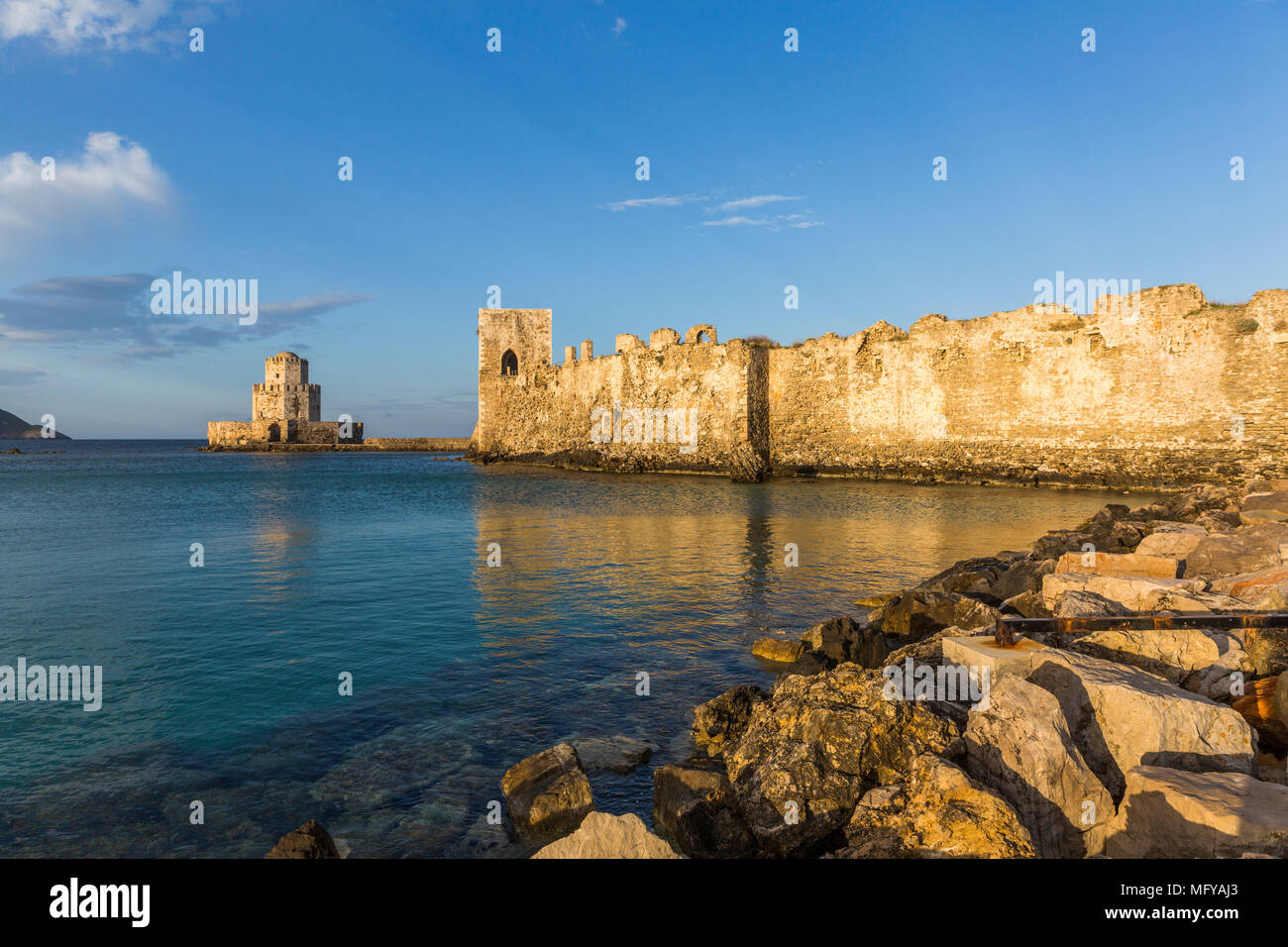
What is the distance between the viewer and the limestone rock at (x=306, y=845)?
326 centimetres

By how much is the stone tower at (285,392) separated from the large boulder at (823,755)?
8092 cm

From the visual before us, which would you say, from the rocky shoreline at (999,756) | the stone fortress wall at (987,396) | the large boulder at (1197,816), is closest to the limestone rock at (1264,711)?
the rocky shoreline at (999,756)

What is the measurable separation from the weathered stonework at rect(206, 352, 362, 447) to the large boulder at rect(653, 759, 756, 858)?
80766 millimetres

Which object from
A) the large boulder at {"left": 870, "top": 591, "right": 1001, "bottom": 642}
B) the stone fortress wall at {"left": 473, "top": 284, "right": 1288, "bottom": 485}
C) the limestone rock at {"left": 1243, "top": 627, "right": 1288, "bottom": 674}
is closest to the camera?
the limestone rock at {"left": 1243, "top": 627, "right": 1288, "bottom": 674}

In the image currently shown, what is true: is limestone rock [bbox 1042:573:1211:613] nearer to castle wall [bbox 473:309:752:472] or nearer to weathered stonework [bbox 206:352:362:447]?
castle wall [bbox 473:309:752:472]

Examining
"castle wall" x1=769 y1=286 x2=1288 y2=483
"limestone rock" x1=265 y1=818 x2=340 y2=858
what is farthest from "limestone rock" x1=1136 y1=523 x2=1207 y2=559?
"castle wall" x1=769 y1=286 x2=1288 y2=483

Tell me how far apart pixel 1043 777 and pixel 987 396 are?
2695 centimetres

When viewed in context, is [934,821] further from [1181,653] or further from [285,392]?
[285,392]

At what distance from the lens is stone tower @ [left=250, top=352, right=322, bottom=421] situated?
245ft

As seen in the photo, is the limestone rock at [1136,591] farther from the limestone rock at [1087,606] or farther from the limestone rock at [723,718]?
the limestone rock at [723,718]

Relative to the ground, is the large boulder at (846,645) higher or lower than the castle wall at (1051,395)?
lower

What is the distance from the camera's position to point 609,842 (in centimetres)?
297
